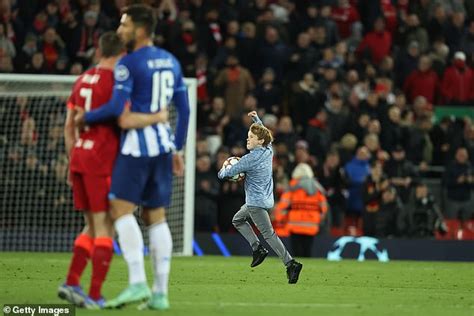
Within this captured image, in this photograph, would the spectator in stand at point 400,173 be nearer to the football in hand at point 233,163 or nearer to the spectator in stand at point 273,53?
the spectator in stand at point 273,53

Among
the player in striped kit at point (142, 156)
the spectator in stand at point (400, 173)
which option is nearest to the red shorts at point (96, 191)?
the player in striped kit at point (142, 156)

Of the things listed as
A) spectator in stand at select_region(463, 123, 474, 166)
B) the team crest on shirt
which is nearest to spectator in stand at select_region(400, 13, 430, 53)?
spectator in stand at select_region(463, 123, 474, 166)

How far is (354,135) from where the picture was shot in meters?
24.4

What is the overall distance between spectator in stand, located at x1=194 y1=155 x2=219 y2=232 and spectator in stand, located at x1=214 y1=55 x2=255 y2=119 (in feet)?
6.06

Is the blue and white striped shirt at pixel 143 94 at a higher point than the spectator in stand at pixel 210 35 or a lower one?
lower

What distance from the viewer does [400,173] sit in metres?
23.4

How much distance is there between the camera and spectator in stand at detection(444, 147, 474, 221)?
922 inches

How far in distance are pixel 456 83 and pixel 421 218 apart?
4.32 m

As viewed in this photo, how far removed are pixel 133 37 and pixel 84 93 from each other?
0.63 metres

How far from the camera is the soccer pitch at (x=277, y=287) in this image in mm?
10195

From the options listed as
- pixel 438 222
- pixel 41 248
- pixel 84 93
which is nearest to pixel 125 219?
pixel 84 93

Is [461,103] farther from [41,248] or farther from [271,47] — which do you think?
[41,248]

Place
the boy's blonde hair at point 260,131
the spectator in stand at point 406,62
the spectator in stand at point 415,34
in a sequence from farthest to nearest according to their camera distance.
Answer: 1. the spectator in stand at point 415,34
2. the spectator in stand at point 406,62
3. the boy's blonde hair at point 260,131

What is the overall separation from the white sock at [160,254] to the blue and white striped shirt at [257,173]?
5.08 meters
